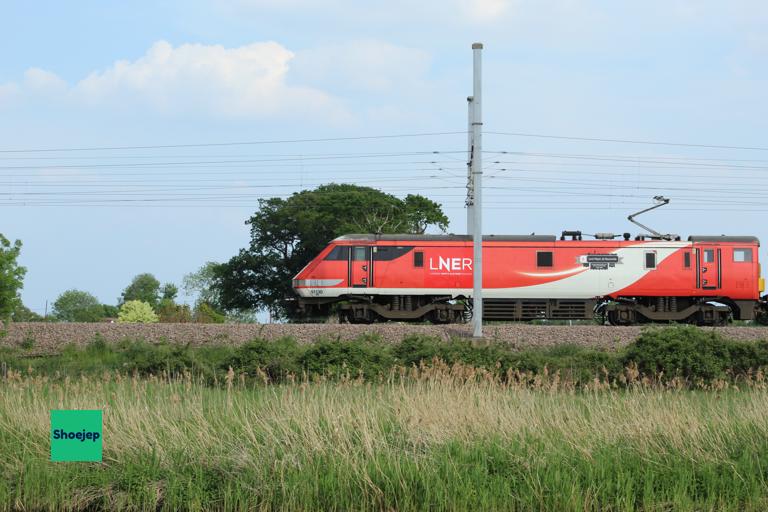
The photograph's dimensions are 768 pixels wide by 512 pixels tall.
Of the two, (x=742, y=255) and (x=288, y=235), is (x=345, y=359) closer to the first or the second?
(x=742, y=255)

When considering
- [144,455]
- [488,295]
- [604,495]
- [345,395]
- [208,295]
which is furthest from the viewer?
[208,295]

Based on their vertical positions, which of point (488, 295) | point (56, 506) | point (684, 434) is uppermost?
point (488, 295)

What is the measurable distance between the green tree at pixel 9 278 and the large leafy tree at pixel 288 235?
13.0 m

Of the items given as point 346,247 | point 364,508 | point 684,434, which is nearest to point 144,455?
point 364,508

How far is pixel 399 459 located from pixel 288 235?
4762 centimetres

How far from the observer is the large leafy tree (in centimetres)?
5503

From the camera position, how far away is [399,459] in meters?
9.74

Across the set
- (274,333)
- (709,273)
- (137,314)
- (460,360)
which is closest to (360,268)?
(274,333)

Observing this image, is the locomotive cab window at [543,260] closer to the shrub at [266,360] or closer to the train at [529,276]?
the train at [529,276]

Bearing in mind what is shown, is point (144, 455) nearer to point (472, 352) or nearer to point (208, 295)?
point (472, 352)

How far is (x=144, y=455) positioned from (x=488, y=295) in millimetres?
19525

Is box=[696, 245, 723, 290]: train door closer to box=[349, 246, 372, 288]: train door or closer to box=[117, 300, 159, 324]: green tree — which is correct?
box=[349, 246, 372, 288]: train door

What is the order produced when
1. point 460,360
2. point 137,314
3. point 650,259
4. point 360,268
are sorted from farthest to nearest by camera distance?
point 137,314, point 650,259, point 360,268, point 460,360

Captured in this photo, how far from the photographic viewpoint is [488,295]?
28500 millimetres
